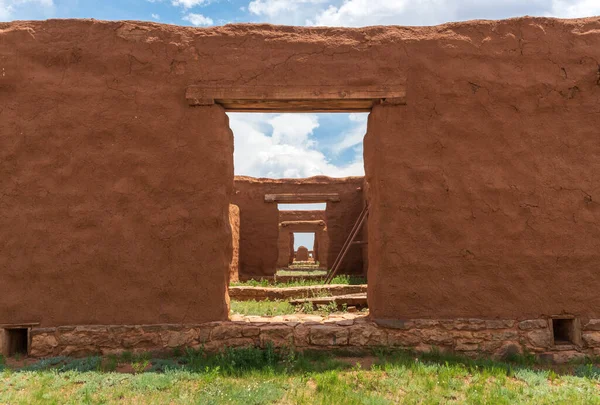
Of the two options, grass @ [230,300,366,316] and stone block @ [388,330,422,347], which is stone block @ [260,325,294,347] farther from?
grass @ [230,300,366,316]

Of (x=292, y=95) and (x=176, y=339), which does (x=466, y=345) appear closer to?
(x=176, y=339)

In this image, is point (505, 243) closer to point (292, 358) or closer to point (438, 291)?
point (438, 291)

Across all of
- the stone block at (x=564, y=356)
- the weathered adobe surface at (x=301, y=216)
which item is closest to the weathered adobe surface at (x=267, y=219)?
the weathered adobe surface at (x=301, y=216)

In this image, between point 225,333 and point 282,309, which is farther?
point 282,309

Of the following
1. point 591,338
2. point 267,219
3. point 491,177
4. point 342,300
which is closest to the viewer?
point 591,338

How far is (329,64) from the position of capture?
4.56 m

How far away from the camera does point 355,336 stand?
431cm

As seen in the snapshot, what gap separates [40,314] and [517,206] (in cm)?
487

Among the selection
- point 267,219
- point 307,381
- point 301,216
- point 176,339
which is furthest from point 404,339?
point 301,216

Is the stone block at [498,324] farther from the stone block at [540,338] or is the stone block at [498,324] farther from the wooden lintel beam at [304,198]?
the wooden lintel beam at [304,198]

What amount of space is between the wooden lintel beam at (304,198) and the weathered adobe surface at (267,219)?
0.47 feet

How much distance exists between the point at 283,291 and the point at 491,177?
15.6 ft

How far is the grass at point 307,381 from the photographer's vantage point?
10.8 ft

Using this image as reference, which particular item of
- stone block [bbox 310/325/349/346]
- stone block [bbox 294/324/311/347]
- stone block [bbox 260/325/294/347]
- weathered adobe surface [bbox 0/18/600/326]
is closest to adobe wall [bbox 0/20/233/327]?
weathered adobe surface [bbox 0/18/600/326]
